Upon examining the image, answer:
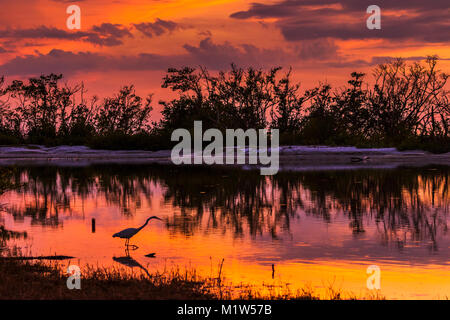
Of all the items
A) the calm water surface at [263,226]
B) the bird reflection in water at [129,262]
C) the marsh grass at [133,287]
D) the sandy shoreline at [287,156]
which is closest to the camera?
the marsh grass at [133,287]

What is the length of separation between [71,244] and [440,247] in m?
7.50

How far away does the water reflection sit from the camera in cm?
1808

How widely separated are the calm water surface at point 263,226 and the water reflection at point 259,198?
0.04 metres

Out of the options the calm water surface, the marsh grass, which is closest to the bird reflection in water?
the calm water surface

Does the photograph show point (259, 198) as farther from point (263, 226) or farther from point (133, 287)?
point (133, 287)

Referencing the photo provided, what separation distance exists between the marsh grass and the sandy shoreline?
3330 cm

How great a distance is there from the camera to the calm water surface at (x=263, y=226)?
40.8 ft

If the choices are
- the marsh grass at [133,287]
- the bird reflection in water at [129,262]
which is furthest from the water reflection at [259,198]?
the marsh grass at [133,287]

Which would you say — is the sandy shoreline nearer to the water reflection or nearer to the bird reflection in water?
the water reflection

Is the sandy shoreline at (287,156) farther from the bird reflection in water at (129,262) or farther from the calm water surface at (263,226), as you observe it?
the bird reflection in water at (129,262)

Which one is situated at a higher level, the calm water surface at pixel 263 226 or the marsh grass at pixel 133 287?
the marsh grass at pixel 133 287

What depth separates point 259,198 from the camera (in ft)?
82.5

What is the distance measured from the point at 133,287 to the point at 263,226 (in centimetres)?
814
